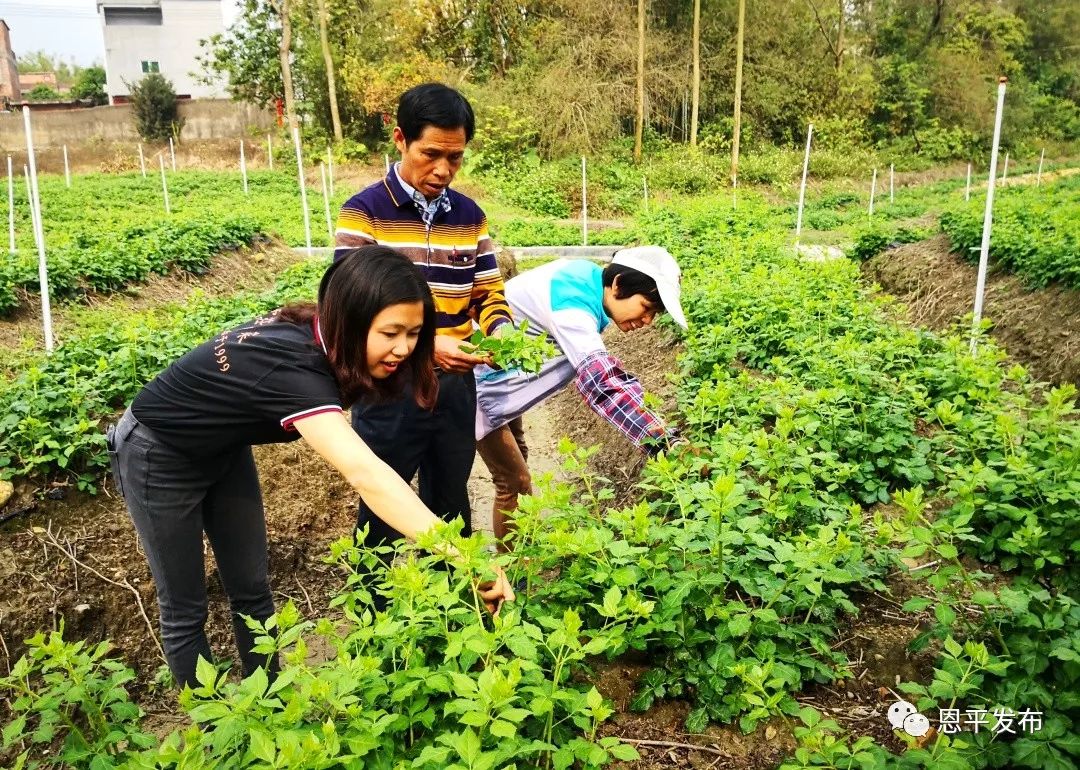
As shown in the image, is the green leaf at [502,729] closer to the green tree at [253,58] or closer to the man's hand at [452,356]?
the man's hand at [452,356]

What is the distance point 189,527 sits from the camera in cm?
248

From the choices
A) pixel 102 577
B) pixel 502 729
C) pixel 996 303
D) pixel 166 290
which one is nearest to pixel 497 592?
pixel 502 729

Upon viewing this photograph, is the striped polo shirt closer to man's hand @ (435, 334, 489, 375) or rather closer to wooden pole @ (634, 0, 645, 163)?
man's hand @ (435, 334, 489, 375)

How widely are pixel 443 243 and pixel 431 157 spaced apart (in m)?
0.33

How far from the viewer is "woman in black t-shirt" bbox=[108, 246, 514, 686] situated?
198 centimetres

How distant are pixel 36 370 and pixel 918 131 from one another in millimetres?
33030

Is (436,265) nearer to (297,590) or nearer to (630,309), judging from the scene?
(630,309)

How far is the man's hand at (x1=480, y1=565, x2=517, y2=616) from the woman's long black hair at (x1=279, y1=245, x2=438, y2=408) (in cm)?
63

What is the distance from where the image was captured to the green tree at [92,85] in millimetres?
41469

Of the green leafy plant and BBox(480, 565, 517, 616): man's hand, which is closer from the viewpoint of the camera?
BBox(480, 565, 517, 616): man's hand

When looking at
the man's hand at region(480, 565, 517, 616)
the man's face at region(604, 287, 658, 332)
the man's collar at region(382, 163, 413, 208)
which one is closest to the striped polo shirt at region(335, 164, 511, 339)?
the man's collar at region(382, 163, 413, 208)

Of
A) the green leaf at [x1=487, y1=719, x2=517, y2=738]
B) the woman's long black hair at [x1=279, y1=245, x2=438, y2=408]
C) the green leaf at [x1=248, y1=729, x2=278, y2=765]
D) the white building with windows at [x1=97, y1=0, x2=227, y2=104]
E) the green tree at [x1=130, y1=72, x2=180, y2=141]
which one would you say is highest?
the white building with windows at [x1=97, y1=0, x2=227, y2=104]

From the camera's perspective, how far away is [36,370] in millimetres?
4406

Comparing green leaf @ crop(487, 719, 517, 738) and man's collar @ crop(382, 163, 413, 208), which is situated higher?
man's collar @ crop(382, 163, 413, 208)
